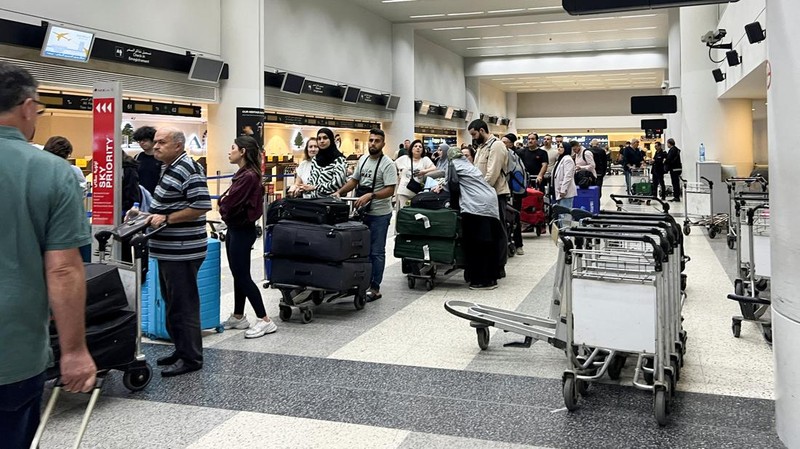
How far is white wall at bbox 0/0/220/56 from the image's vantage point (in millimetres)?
9416

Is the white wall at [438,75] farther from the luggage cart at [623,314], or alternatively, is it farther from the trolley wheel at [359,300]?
the luggage cart at [623,314]

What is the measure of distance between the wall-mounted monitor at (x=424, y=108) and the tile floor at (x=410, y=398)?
1886cm

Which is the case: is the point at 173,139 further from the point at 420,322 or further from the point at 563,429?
the point at 563,429

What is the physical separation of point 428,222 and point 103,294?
11.9ft

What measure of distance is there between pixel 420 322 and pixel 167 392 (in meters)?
2.22

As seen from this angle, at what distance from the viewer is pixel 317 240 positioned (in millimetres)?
5301

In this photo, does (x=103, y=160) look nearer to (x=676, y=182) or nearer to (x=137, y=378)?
(x=137, y=378)

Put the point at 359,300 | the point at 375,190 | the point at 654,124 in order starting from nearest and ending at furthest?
the point at 359,300 → the point at 375,190 → the point at 654,124

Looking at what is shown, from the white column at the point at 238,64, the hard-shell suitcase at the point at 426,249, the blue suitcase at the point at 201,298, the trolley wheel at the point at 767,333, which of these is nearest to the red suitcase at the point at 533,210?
the hard-shell suitcase at the point at 426,249

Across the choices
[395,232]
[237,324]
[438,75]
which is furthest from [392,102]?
[237,324]

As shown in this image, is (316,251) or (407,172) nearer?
(316,251)

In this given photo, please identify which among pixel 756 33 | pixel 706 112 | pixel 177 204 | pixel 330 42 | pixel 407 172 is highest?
pixel 330 42

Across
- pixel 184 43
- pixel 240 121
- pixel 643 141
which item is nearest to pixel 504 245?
pixel 240 121

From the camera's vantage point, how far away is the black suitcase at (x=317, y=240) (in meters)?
5.27
